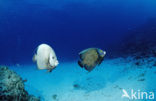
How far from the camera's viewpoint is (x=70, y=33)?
129000mm

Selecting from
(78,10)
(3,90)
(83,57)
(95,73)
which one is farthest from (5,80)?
(78,10)

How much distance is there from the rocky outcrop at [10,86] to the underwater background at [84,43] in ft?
7.17

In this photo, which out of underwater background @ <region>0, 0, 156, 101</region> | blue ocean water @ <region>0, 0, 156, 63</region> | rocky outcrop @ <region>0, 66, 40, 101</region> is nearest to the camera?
rocky outcrop @ <region>0, 66, 40, 101</region>

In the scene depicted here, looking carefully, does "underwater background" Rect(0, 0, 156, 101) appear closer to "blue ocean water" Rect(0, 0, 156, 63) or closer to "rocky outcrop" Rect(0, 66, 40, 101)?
"blue ocean water" Rect(0, 0, 156, 63)

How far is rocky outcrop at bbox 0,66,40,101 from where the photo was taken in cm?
444

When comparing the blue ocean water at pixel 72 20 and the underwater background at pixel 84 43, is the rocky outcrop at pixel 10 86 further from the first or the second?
the blue ocean water at pixel 72 20

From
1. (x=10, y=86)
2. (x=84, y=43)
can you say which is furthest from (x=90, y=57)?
(x=84, y=43)

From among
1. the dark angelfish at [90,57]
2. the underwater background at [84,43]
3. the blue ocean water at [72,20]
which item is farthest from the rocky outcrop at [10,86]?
the blue ocean water at [72,20]

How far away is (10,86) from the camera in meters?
4.57

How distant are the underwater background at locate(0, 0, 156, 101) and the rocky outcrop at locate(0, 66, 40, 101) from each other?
2.19 meters

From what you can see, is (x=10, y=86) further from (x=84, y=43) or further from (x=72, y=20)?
(x=72, y=20)

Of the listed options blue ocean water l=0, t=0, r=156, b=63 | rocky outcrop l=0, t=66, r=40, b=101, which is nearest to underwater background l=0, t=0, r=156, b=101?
blue ocean water l=0, t=0, r=156, b=63

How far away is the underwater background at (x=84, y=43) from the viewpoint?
7739mm

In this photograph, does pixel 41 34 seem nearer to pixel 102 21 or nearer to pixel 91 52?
pixel 102 21
